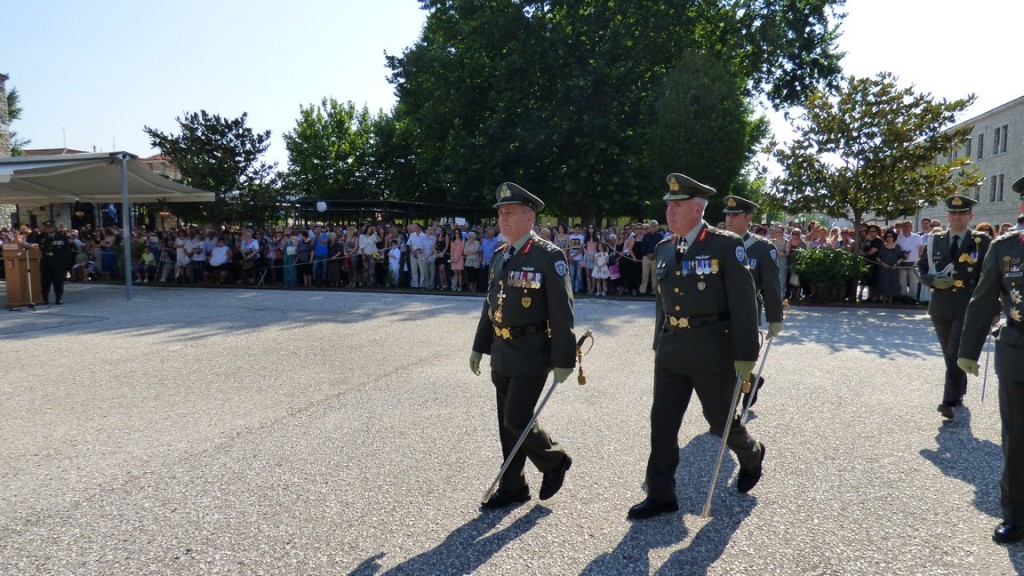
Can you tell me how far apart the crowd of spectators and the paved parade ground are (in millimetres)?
6158

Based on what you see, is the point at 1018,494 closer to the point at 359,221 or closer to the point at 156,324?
the point at 156,324

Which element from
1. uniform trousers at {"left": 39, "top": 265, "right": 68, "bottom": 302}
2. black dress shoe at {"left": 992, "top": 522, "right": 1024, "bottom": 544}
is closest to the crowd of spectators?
uniform trousers at {"left": 39, "top": 265, "right": 68, "bottom": 302}

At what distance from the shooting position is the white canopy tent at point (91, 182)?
15.0m

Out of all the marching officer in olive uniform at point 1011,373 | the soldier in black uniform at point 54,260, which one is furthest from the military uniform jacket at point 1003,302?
the soldier in black uniform at point 54,260

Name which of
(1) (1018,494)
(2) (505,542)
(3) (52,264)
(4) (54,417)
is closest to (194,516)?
(2) (505,542)

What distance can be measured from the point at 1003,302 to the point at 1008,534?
3.88 ft

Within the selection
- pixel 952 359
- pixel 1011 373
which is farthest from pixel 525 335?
pixel 952 359

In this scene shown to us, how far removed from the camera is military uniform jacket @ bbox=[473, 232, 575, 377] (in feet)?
12.4

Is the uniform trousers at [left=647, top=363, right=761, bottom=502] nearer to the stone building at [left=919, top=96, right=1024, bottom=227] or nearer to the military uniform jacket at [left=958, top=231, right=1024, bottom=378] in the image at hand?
the military uniform jacket at [left=958, top=231, right=1024, bottom=378]

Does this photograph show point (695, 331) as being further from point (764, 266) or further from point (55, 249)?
point (55, 249)

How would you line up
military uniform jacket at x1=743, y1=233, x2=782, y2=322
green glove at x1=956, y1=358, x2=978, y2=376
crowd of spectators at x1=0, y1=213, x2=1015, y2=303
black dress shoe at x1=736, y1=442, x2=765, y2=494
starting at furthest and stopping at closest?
crowd of spectators at x1=0, y1=213, x2=1015, y2=303
military uniform jacket at x1=743, y1=233, x2=782, y2=322
black dress shoe at x1=736, y1=442, x2=765, y2=494
green glove at x1=956, y1=358, x2=978, y2=376

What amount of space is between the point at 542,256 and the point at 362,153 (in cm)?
4126

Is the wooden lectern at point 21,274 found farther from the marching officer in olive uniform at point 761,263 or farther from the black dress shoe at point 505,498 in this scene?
the marching officer in olive uniform at point 761,263

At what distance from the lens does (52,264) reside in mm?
14383
